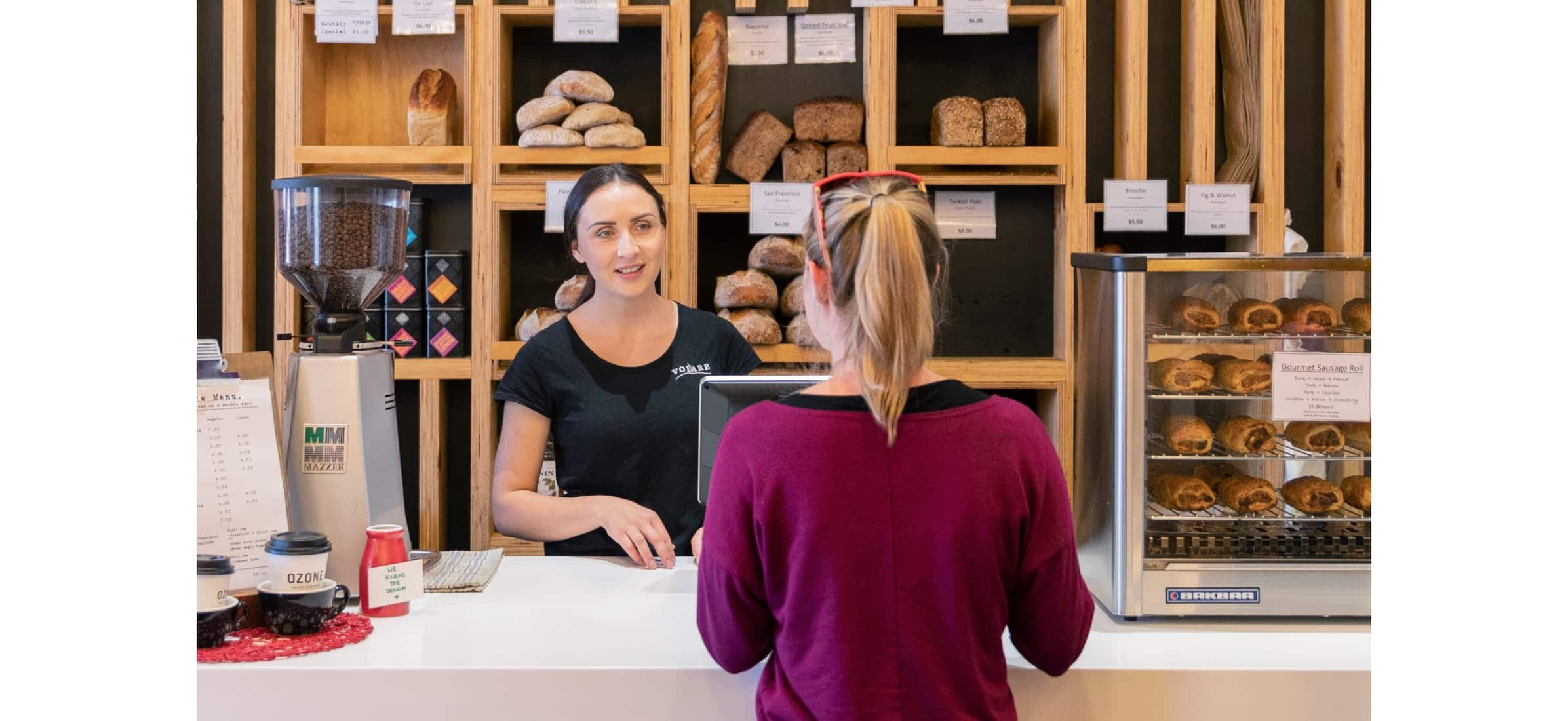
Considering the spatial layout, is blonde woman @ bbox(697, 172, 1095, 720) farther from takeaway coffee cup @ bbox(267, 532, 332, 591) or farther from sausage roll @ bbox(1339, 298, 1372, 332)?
sausage roll @ bbox(1339, 298, 1372, 332)

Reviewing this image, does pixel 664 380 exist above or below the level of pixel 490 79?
below

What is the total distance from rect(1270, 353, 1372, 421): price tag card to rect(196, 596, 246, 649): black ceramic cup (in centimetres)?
137

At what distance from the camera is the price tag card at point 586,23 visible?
9.15 ft

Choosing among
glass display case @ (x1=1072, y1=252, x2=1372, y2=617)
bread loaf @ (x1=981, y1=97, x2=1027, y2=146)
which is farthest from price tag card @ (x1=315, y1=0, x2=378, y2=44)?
glass display case @ (x1=1072, y1=252, x2=1372, y2=617)

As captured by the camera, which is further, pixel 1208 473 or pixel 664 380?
pixel 664 380

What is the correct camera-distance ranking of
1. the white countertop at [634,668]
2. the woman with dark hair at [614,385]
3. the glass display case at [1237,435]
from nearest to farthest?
1. the white countertop at [634,668]
2. the glass display case at [1237,435]
3. the woman with dark hair at [614,385]

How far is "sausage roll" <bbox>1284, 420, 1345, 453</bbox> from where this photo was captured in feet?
5.41

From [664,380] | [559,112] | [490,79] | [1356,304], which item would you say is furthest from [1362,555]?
[490,79]

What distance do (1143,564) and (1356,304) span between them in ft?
1.54

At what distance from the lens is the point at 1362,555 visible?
5.41 feet

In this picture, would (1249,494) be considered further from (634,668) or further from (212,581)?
(212,581)

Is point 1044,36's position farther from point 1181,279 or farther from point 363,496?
point 363,496

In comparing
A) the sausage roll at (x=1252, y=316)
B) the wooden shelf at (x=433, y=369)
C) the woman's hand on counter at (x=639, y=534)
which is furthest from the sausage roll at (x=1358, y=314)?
the wooden shelf at (x=433, y=369)

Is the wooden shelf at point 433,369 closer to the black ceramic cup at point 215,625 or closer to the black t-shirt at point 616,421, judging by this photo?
the black t-shirt at point 616,421
